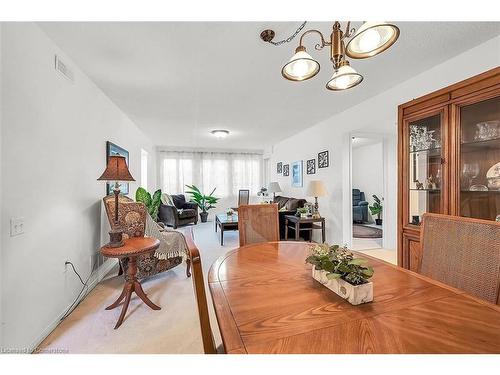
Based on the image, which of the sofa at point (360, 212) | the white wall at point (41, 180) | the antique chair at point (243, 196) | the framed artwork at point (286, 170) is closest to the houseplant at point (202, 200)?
the antique chair at point (243, 196)

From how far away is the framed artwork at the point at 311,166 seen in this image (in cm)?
463

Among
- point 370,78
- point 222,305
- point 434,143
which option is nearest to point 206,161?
point 370,78

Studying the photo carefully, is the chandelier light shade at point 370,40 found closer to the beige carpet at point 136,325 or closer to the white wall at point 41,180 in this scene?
the beige carpet at point 136,325

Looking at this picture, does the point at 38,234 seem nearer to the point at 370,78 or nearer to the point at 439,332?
the point at 439,332

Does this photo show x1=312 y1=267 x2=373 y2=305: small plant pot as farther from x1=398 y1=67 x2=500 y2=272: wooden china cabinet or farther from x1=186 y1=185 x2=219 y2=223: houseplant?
x1=186 y1=185 x2=219 y2=223: houseplant

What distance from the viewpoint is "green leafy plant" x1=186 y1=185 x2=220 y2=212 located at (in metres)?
6.82

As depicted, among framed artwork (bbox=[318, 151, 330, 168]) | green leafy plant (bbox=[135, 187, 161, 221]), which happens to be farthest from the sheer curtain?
framed artwork (bbox=[318, 151, 330, 168])

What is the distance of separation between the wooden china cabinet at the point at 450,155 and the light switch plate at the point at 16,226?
2672 millimetres

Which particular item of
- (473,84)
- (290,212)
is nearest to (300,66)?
(473,84)

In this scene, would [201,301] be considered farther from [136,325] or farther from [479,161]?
[479,161]

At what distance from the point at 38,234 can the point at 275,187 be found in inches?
186

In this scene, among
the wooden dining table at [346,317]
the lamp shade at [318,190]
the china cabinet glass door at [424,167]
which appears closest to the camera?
the wooden dining table at [346,317]

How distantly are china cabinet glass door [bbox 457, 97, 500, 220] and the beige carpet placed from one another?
7.29 feet

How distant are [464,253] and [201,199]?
624cm
